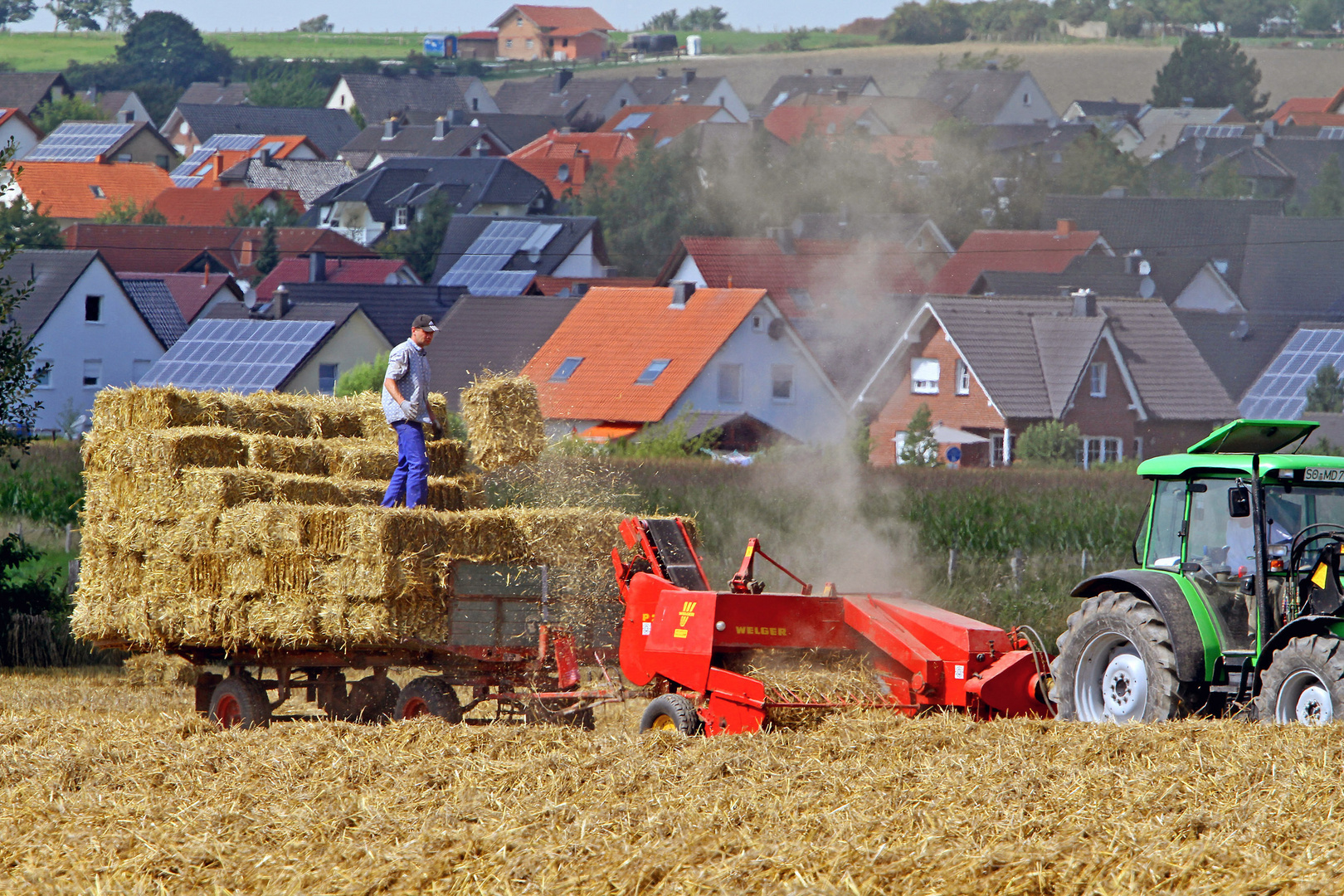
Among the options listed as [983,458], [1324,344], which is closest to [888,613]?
[983,458]

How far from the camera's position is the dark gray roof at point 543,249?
76.4m

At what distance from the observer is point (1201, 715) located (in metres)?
10.4

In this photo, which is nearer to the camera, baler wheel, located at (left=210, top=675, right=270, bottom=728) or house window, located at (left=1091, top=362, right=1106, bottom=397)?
baler wheel, located at (left=210, top=675, right=270, bottom=728)

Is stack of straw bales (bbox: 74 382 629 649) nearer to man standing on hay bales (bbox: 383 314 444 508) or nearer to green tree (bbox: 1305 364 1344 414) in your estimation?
man standing on hay bales (bbox: 383 314 444 508)

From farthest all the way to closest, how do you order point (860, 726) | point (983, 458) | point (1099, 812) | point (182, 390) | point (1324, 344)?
point (1324, 344)
point (983, 458)
point (182, 390)
point (860, 726)
point (1099, 812)

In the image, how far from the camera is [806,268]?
156 ft

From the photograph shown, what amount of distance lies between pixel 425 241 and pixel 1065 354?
45170mm

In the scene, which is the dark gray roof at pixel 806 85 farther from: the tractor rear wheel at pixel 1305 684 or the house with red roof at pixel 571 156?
the tractor rear wheel at pixel 1305 684

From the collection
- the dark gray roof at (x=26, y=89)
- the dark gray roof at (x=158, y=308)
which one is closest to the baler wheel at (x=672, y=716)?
the dark gray roof at (x=158, y=308)

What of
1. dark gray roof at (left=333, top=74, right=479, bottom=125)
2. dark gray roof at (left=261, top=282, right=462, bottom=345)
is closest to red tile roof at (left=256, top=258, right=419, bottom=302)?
dark gray roof at (left=261, top=282, right=462, bottom=345)

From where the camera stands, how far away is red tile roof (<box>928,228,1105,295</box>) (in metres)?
61.3

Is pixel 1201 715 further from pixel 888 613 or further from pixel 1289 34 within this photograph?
pixel 1289 34

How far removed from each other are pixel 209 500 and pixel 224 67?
6230 inches

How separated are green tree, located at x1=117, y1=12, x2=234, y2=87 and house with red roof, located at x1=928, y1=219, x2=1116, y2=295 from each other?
372ft
